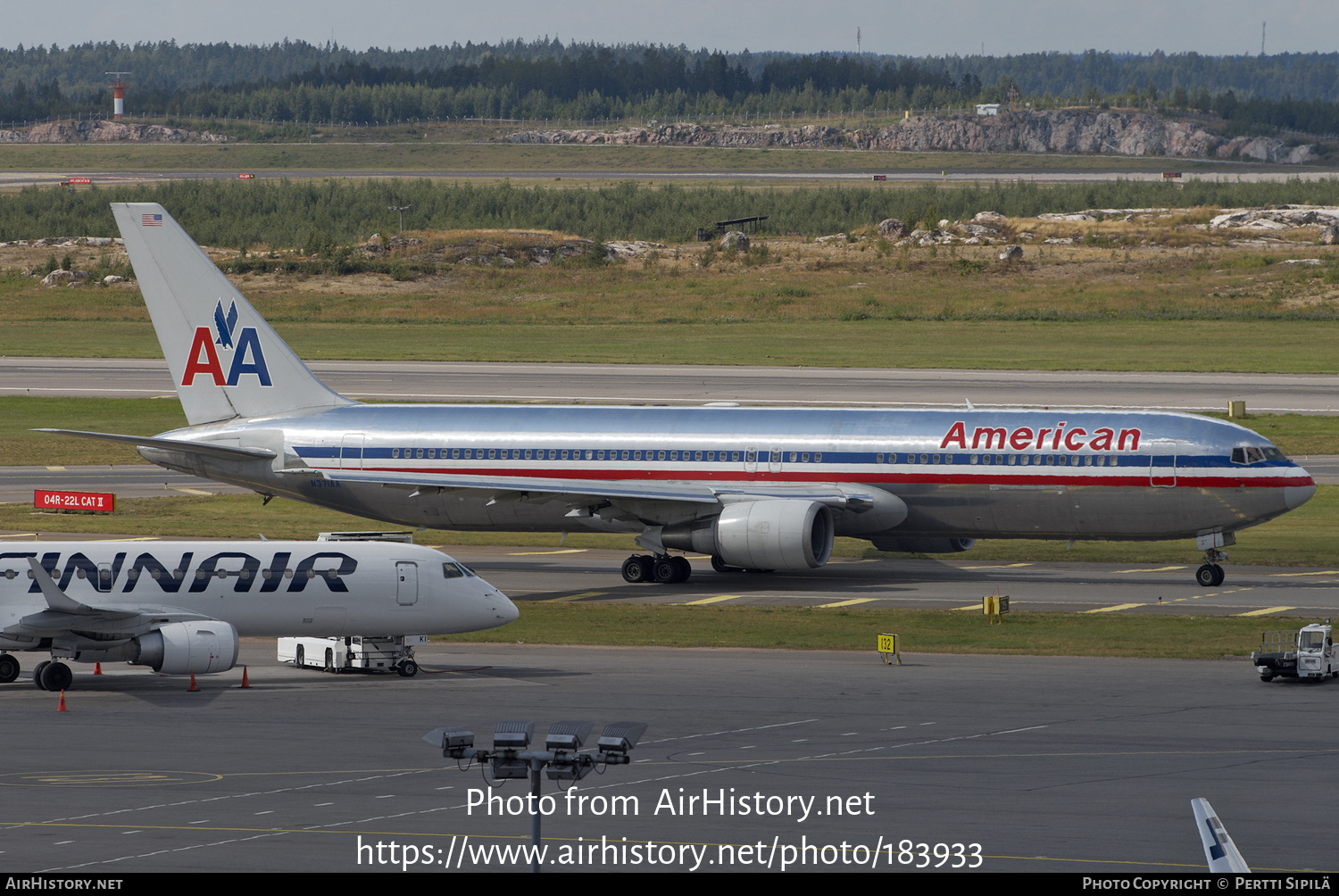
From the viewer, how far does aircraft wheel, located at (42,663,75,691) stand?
125 ft

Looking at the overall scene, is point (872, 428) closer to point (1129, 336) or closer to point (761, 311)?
point (1129, 336)

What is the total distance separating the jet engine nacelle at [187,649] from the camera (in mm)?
37594

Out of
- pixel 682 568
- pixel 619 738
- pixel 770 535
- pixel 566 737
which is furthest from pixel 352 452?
pixel 566 737

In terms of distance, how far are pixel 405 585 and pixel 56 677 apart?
332 inches

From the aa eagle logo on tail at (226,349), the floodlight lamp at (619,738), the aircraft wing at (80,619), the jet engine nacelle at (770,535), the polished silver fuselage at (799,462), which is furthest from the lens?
the aa eagle logo on tail at (226,349)

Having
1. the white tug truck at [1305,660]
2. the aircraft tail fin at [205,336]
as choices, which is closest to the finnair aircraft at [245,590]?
the aircraft tail fin at [205,336]

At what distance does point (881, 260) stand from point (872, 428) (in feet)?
325

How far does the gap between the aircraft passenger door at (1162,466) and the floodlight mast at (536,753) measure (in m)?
34.5

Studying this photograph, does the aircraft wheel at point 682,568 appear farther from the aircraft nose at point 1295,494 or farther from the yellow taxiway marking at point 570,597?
the aircraft nose at point 1295,494

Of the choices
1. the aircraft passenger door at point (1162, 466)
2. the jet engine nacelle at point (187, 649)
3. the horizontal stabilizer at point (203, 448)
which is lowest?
the jet engine nacelle at point (187, 649)

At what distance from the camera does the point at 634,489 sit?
178ft

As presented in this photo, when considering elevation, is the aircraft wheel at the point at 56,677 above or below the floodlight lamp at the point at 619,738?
below

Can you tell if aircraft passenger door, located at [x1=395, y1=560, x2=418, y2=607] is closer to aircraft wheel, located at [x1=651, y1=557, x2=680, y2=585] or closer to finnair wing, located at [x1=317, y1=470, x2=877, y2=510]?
finnair wing, located at [x1=317, y1=470, x2=877, y2=510]

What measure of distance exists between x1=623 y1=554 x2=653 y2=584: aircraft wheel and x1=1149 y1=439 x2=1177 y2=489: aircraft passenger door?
1647 cm
